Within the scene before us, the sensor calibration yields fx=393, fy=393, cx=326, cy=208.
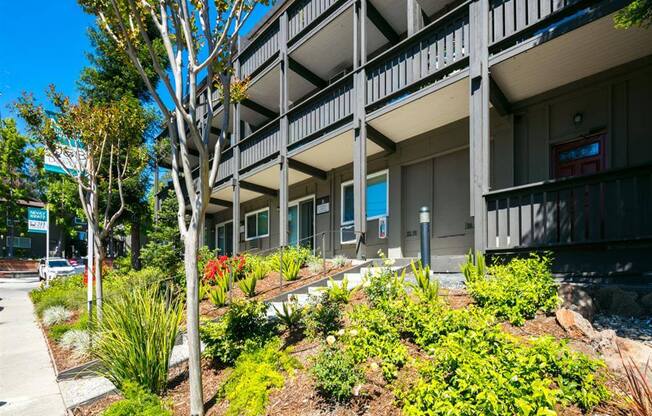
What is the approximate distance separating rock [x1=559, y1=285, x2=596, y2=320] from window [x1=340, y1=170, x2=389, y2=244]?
6420 mm

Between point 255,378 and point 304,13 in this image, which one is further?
point 304,13

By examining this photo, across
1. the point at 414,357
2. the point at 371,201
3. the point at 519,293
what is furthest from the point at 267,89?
the point at 414,357

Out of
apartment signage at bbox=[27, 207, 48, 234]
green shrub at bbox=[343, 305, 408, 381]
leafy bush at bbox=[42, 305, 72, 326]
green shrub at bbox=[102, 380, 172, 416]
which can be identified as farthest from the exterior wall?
apartment signage at bbox=[27, 207, 48, 234]

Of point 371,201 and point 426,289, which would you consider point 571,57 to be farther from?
point 371,201

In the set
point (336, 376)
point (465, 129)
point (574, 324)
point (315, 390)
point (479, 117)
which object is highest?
point (465, 129)

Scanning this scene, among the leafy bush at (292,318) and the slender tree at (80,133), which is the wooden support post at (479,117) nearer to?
the leafy bush at (292,318)

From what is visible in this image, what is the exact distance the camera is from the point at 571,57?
6.72 meters

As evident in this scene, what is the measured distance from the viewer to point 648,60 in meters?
6.56

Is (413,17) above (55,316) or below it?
above

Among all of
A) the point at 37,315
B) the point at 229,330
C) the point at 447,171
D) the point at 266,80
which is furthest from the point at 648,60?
the point at 37,315

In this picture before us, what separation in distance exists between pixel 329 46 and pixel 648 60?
26.5ft

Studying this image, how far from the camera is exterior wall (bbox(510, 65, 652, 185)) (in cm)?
672

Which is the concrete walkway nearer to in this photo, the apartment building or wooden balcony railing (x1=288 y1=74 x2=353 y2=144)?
the apartment building

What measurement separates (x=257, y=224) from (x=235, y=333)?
40.5ft
